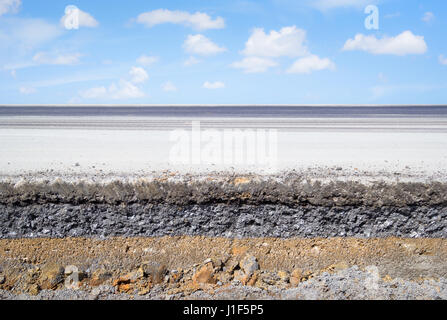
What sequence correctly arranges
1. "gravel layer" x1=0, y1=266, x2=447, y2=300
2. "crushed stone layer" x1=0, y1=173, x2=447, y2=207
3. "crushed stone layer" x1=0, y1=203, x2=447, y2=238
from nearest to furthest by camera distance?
"gravel layer" x1=0, y1=266, x2=447, y2=300, "crushed stone layer" x1=0, y1=203, x2=447, y2=238, "crushed stone layer" x1=0, y1=173, x2=447, y2=207

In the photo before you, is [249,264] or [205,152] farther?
[205,152]

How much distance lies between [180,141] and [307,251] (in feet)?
15.0

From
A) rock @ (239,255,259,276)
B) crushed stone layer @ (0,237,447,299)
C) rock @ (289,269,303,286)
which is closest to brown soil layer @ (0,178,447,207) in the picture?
crushed stone layer @ (0,237,447,299)

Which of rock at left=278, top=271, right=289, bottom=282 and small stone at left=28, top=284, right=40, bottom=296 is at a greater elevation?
rock at left=278, top=271, right=289, bottom=282

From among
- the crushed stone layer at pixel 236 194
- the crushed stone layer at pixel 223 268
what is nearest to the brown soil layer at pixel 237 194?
the crushed stone layer at pixel 236 194

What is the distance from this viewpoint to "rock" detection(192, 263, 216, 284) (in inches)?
123

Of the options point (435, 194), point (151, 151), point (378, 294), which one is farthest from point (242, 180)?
point (151, 151)

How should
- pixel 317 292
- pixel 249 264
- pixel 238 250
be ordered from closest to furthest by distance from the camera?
1. pixel 317 292
2. pixel 249 264
3. pixel 238 250

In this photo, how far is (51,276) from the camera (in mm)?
3211

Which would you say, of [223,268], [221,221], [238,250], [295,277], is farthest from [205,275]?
[295,277]

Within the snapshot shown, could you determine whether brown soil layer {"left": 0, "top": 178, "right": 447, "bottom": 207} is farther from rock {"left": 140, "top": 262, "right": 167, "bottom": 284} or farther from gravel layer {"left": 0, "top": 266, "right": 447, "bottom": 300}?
gravel layer {"left": 0, "top": 266, "right": 447, "bottom": 300}

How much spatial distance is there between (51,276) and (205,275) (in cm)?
152

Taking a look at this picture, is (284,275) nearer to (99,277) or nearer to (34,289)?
(99,277)
